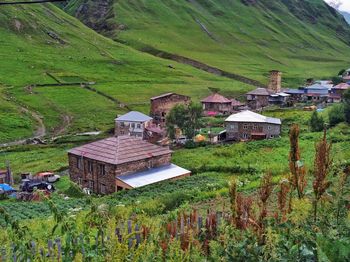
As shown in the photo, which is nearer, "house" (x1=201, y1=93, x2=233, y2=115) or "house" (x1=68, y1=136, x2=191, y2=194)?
"house" (x1=68, y1=136, x2=191, y2=194)

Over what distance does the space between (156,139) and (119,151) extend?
2628 cm

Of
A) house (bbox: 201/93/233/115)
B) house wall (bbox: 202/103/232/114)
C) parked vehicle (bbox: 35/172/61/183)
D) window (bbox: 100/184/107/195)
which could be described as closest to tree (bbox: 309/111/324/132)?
house (bbox: 201/93/233/115)

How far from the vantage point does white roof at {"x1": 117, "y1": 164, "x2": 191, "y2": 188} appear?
32.1 m

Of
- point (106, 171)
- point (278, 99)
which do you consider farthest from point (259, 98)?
point (106, 171)

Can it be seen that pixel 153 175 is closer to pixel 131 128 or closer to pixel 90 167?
pixel 90 167

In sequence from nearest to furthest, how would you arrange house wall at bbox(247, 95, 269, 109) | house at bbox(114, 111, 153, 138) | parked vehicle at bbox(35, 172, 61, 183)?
parked vehicle at bbox(35, 172, 61, 183) → house at bbox(114, 111, 153, 138) → house wall at bbox(247, 95, 269, 109)

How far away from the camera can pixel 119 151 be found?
3438 cm

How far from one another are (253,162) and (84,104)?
164ft

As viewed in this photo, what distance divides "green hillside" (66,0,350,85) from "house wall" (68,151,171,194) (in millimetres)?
84812

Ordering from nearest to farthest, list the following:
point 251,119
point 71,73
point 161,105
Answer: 1. point 251,119
2. point 161,105
3. point 71,73

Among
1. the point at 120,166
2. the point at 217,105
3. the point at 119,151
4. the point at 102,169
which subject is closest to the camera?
the point at 120,166

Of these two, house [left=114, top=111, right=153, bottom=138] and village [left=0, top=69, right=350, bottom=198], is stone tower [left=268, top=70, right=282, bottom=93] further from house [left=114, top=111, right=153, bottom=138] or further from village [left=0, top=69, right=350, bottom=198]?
house [left=114, top=111, right=153, bottom=138]

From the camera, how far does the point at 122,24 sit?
487 feet

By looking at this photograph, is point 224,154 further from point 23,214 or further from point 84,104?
point 84,104
